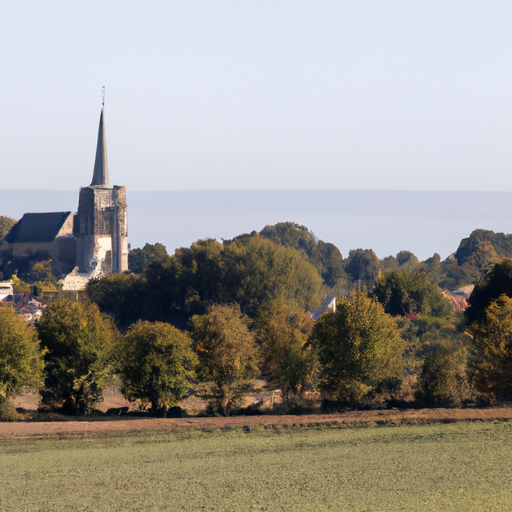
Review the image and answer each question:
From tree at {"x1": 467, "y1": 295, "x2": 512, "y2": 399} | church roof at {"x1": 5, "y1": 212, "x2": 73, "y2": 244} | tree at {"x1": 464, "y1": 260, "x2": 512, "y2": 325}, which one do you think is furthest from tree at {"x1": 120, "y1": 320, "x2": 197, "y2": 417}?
church roof at {"x1": 5, "y1": 212, "x2": 73, "y2": 244}

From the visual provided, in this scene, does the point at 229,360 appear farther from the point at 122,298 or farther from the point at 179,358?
the point at 122,298

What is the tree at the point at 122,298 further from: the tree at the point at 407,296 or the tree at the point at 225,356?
the tree at the point at 225,356

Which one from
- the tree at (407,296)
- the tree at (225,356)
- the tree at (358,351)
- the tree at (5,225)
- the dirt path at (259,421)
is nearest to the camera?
the dirt path at (259,421)

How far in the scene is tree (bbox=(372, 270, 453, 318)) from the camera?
70.6m

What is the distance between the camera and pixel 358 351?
42219 millimetres

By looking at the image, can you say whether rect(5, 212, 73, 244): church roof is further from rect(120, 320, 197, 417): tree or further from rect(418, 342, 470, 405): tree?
rect(418, 342, 470, 405): tree

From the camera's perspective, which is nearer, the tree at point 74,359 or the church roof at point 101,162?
the tree at point 74,359

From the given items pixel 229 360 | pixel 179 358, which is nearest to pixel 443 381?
pixel 229 360

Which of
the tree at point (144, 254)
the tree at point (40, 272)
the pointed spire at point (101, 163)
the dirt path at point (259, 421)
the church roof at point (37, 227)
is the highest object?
the pointed spire at point (101, 163)

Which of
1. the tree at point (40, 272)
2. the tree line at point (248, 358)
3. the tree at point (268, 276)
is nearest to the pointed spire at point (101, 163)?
the tree at point (40, 272)

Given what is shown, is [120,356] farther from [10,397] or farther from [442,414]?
[442,414]

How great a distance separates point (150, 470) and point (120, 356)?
15.5 metres

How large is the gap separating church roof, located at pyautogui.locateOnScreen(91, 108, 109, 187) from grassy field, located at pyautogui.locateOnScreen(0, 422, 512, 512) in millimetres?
108206

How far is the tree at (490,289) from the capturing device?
165 feet
